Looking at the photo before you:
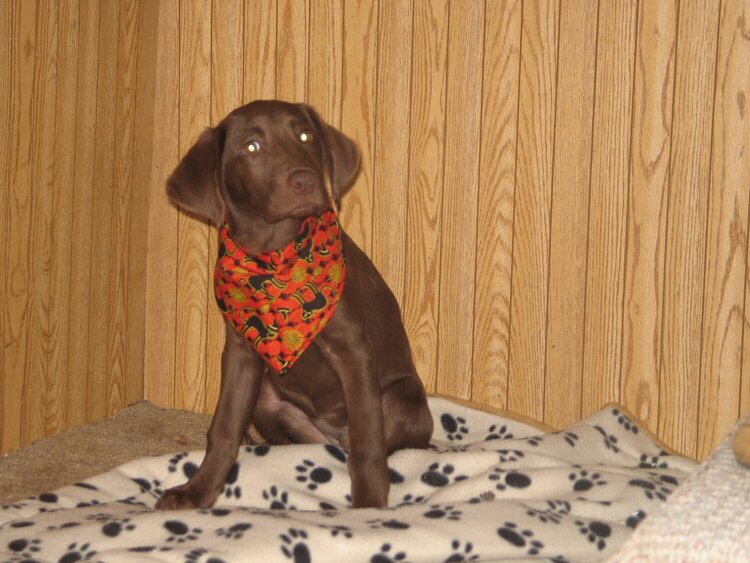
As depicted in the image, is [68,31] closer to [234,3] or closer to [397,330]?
[234,3]

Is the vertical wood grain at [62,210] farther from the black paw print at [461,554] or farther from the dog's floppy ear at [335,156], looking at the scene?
the black paw print at [461,554]

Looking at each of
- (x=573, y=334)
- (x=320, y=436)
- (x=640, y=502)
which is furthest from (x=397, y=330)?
(x=640, y=502)

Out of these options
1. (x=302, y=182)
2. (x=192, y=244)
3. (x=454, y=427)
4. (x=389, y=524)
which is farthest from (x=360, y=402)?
(x=192, y=244)

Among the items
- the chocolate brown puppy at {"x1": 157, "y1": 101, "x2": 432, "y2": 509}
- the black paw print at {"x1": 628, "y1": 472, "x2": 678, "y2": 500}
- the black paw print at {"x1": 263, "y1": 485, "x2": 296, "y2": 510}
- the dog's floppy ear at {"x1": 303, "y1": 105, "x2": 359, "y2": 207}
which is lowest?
the black paw print at {"x1": 263, "y1": 485, "x2": 296, "y2": 510}

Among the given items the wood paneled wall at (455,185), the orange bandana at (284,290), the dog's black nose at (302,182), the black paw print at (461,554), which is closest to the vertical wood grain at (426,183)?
the wood paneled wall at (455,185)

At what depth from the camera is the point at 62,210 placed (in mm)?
3627

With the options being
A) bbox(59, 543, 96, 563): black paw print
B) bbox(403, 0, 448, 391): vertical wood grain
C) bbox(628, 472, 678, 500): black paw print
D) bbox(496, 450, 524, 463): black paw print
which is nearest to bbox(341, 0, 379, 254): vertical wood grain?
bbox(403, 0, 448, 391): vertical wood grain

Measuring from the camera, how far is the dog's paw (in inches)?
107

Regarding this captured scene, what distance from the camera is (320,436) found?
10.8 feet

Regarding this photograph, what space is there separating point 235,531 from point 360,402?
0.68 meters

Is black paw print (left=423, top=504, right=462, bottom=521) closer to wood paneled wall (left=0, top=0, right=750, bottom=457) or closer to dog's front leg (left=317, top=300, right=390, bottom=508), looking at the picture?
dog's front leg (left=317, top=300, right=390, bottom=508)

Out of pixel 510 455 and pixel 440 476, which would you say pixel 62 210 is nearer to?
pixel 440 476

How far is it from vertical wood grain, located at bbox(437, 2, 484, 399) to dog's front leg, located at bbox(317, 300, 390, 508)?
96 cm

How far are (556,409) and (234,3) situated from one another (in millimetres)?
2111
